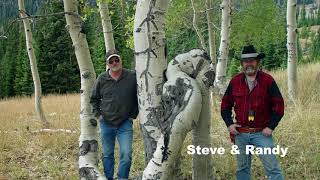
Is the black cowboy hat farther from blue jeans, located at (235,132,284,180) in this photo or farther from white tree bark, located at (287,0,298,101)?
white tree bark, located at (287,0,298,101)

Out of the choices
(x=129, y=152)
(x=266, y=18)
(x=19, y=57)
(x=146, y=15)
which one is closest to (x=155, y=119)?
(x=146, y=15)

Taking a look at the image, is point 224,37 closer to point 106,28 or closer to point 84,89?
point 106,28

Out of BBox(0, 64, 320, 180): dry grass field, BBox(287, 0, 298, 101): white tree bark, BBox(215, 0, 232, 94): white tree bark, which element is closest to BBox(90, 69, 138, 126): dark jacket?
BBox(0, 64, 320, 180): dry grass field

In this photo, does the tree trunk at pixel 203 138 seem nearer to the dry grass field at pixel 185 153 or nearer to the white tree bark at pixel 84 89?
the white tree bark at pixel 84 89

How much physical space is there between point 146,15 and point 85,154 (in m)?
1.84

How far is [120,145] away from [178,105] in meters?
2.01

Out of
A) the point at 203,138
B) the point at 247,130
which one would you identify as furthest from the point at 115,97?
the point at 247,130

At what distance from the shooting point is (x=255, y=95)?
15.0 feet

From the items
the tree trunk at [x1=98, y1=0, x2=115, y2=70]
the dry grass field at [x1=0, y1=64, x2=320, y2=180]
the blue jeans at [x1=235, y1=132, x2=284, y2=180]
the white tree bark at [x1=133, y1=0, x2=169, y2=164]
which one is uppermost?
the tree trunk at [x1=98, y1=0, x2=115, y2=70]

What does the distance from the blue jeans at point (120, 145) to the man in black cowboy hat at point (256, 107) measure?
4.58 ft

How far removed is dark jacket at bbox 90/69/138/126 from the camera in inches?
211

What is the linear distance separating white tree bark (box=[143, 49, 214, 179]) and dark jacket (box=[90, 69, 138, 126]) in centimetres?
130

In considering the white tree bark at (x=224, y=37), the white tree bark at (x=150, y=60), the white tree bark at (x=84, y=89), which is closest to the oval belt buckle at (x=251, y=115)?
the white tree bark at (x=150, y=60)

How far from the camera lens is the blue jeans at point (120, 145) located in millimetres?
5457
